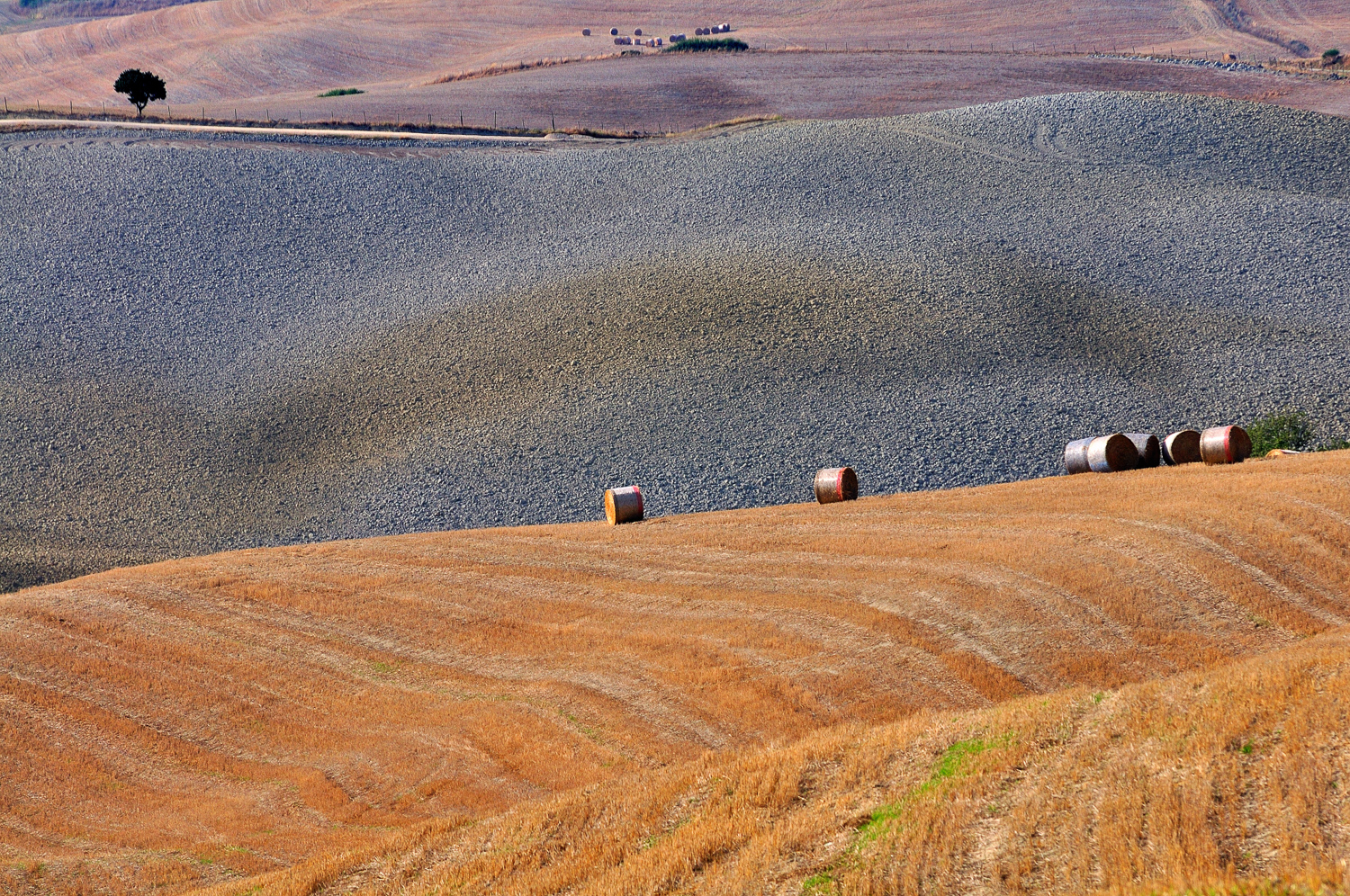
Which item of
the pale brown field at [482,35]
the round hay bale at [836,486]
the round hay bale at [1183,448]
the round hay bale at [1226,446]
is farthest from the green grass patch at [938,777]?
the pale brown field at [482,35]

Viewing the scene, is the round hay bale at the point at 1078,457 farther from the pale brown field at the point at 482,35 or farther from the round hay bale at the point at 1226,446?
the pale brown field at the point at 482,35

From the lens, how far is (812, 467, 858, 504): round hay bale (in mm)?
27125

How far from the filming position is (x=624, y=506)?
2670cm

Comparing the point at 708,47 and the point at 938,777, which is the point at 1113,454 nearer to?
the point at 938,777

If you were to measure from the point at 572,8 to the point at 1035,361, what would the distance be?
302ft

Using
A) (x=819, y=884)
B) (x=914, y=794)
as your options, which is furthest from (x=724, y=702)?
(x=819, y=884)

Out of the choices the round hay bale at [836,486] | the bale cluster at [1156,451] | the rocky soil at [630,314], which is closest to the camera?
the bale cluster at [1156,451]

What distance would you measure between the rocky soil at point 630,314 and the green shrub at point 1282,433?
4.57 feet

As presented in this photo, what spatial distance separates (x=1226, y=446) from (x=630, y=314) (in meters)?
21.3

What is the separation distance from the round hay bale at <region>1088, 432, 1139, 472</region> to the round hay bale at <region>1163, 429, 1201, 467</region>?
89 centimetres

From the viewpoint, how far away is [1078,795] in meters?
12.1

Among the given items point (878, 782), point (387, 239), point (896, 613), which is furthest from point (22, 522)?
point (878, 782)

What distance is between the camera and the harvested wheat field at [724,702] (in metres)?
12.1

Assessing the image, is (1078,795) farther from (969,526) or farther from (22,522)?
(22,522)
